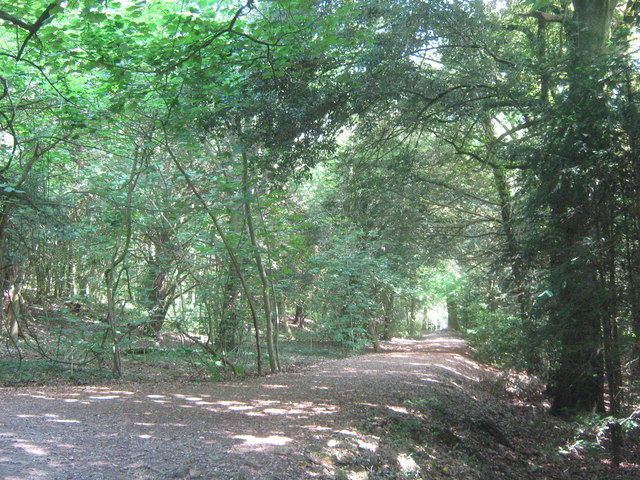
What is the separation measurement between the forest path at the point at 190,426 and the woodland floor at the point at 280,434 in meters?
0.02

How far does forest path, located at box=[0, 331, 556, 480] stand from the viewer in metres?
4.04

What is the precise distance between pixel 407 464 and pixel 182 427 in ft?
8.73

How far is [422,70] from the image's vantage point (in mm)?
7668

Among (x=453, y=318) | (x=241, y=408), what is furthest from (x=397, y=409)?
(x=453, y=318)

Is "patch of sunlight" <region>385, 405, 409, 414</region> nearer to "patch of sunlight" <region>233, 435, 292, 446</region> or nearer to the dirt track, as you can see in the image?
the dirt track

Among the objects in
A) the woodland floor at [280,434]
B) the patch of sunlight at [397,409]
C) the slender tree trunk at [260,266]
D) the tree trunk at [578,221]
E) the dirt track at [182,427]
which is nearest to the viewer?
the dirt track at [182,427]

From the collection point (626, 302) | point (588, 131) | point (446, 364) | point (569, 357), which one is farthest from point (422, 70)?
point (446, 364)

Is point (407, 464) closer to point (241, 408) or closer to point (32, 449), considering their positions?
point (241, 408)

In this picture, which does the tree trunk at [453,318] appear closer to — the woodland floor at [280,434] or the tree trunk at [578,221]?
the woodland floor at [280,434]

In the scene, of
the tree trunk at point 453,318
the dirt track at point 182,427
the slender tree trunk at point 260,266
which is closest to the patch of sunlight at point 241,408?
the dirt track at point 182,427

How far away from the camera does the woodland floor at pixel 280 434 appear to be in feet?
13.8

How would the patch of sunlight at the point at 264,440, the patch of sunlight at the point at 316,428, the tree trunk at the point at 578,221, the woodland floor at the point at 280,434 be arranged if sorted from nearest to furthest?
1. the woodland floor at the point at 280,434
2. the patch of sunlight at the point at 264,440
3. the patch of sunlight at the point at 316,428
4. the tree trunk at the point at 578,221

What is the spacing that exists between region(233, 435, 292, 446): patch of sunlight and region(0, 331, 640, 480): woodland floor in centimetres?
1

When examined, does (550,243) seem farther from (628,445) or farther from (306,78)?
(306,78)
